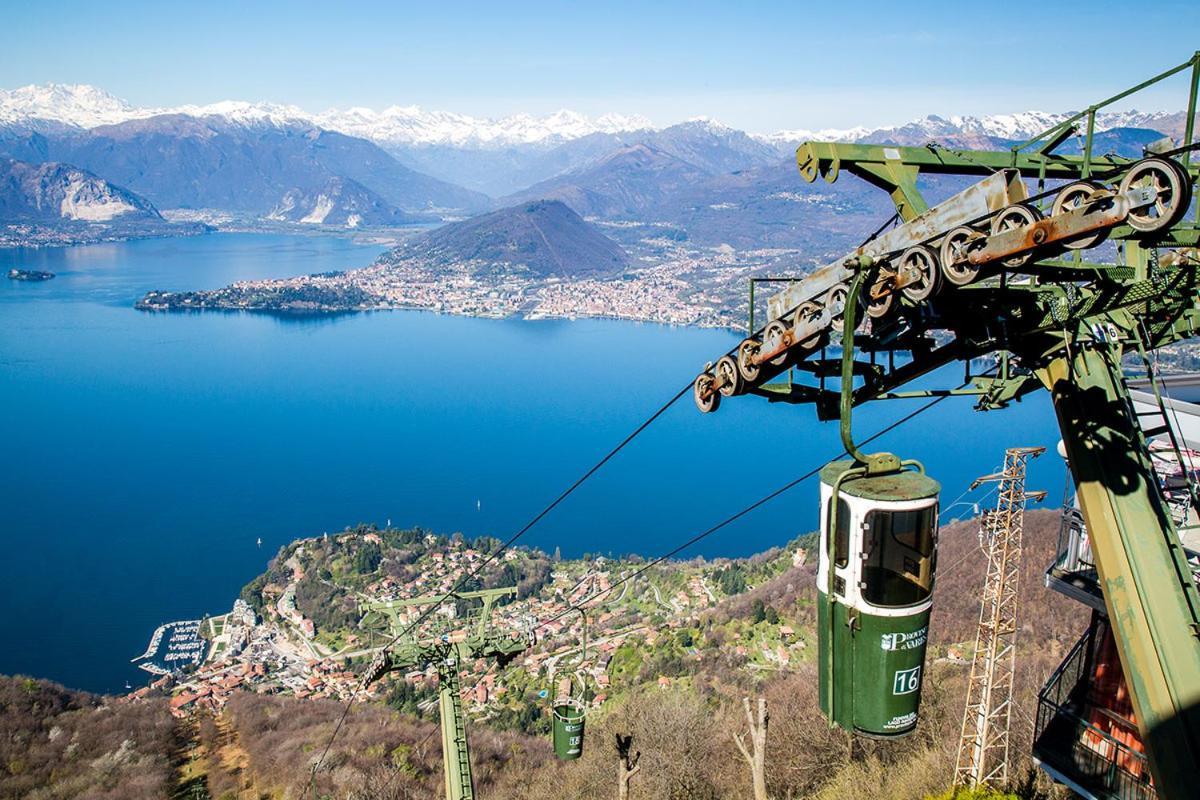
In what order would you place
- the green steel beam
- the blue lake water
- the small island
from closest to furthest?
the green steel beam, the blue lake water, the small island

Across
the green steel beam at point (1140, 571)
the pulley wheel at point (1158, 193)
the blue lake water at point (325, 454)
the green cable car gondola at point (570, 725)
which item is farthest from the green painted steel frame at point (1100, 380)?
the blue lake water at point (325, 454)

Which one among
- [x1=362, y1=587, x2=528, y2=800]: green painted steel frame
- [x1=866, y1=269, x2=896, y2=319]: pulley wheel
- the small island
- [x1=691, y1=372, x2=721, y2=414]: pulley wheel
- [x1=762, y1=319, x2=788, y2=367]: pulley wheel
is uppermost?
[x1=866, y1=269, x2=896, y2=319]: pulley wheel

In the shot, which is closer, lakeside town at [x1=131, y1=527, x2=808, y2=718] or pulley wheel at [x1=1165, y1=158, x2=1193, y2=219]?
pulley wheel at [x1=1165, y1=158, x2=1193, y2=219]

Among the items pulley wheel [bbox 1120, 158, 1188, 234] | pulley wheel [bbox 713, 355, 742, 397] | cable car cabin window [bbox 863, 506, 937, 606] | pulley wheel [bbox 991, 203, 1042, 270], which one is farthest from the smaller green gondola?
pulley wheel [bbox 1120, 158, 1188, 234]

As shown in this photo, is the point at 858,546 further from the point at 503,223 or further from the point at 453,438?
the point at 503,223

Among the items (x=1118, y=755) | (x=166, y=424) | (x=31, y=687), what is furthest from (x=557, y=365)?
(x=1118, y=755)

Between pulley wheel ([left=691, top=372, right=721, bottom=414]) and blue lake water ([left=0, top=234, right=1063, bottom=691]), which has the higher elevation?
pulley wheel ([left=691, top=372, right=721, bottom=414])

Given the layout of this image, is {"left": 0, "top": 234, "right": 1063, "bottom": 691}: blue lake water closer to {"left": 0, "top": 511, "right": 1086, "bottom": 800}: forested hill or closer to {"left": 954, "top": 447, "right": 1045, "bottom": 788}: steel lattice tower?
{"left": 0, "top": 511, "right": 1086, "bottom": 800}: forested hill

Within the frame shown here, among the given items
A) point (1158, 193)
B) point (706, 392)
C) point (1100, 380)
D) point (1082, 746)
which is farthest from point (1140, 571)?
point (1082, 746)
